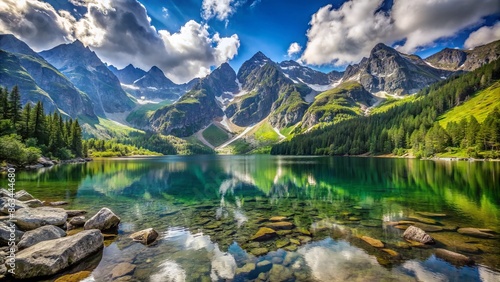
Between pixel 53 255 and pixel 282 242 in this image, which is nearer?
pixel 53 255

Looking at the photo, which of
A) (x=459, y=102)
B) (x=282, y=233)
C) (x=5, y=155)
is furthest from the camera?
(x=459, y=102)

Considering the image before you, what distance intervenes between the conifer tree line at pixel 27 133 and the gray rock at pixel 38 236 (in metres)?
76.0

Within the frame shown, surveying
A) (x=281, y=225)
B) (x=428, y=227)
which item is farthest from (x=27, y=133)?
(x=428, y=227)

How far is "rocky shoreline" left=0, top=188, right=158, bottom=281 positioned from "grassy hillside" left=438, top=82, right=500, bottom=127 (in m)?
199

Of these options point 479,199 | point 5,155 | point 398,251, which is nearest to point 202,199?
point 398,251

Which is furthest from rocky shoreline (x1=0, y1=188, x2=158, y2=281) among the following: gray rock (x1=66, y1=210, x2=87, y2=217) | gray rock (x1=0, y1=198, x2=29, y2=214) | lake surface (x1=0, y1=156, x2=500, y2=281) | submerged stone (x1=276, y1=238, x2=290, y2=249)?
submerged stone (x1=276, y1=238, x2=290, y2=249)

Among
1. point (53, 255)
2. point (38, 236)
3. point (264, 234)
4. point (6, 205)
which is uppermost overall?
point (6, 205)

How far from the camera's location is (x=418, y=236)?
1797 centimetres

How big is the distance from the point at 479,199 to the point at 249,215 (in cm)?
3146

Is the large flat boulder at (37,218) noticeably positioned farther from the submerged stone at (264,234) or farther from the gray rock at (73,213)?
the submerged stone at (264,234)

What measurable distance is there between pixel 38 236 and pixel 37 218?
5.47m

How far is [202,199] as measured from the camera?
122 ft

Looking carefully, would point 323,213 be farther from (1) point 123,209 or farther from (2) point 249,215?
(1) point 123,209

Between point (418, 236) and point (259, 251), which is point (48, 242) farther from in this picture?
point (418, 236)
